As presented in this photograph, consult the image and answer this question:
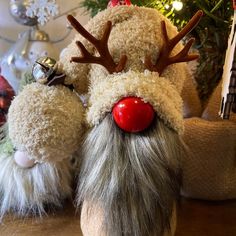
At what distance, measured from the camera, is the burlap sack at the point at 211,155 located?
50cm

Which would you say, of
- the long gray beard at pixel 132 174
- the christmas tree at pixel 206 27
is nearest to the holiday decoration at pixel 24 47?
the christmas tree at pixel 206 27

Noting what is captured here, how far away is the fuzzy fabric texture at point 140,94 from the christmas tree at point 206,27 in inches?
8.4

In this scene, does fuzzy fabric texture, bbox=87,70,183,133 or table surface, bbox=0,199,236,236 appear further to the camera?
table surface, bbox=0,199,236,236

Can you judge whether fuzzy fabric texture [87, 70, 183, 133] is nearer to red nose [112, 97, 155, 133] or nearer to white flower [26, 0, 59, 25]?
red nose [112, 97, 155, 133]

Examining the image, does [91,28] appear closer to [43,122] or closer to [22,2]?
[43,122]

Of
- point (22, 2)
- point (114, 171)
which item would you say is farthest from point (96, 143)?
point (22, 2)

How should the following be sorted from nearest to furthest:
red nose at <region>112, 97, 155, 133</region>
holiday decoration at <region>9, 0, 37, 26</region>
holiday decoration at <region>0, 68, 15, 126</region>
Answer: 1. red nose at <region>112, 97, 155, 133</region>
2. holiday decoration at <region>0, 68, 15, 126</region>
3. holiday decoration at <region>9, 0, 37, 26</region>

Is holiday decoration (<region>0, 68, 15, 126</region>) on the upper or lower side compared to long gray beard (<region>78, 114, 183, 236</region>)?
upper

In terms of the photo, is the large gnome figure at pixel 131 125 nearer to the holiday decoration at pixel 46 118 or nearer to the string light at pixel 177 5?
the holiday decoration at pixel 46 118

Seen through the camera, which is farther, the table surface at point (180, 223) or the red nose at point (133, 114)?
the table surface at point (180, 223)

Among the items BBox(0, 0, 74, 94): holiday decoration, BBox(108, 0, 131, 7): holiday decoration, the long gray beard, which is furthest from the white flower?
BBox(0, 0, 74, 94): holiday decoration

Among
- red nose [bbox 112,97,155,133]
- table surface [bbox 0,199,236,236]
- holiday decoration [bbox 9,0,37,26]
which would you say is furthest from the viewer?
holiday decoration [bbox 9,0,37,26]

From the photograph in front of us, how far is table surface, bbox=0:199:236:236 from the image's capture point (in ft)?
1.48

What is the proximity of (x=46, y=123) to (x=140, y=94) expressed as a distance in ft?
0.30
